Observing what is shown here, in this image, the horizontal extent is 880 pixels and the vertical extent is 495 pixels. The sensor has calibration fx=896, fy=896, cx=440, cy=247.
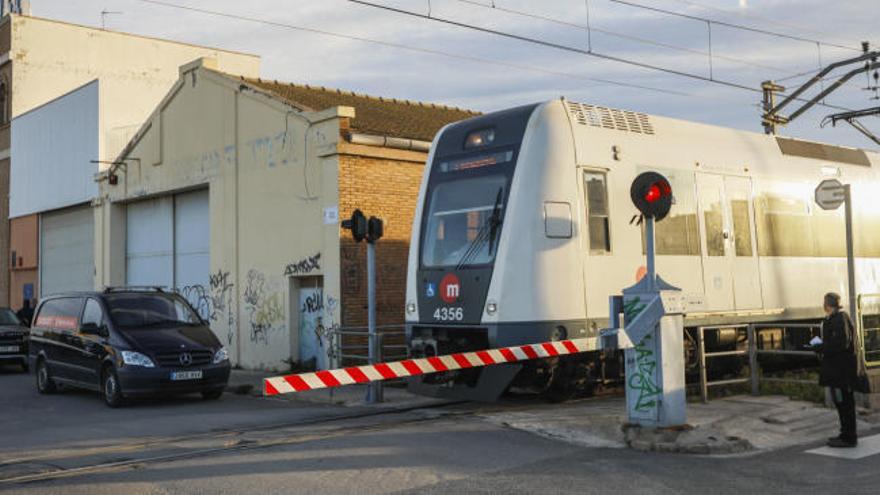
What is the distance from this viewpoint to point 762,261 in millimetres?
12969

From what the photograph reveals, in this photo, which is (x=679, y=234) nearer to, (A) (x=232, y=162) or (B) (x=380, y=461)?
(B) (x=380, y=461)

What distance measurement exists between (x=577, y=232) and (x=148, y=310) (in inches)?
280

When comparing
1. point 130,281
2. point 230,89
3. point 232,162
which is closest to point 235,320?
point 232,162

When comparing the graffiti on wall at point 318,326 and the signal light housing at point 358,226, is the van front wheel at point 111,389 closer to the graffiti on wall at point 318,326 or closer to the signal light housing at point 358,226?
the graffiti on wall at point 318,326

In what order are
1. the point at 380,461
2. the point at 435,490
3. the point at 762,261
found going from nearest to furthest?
1. the point at 435,490
2. the point at 380,461
3. the point at 762,261

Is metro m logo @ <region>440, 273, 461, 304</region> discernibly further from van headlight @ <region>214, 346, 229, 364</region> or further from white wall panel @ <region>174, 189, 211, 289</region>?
white wall panel @ <region>174, 189, 211, 289</region>

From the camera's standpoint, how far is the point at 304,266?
57.3 feet

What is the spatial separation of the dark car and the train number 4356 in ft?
43.9

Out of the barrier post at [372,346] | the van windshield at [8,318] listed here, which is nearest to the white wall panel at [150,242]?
the van windshield at [8,318]

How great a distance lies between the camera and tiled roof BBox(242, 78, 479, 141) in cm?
1870

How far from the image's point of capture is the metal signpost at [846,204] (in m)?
11.0

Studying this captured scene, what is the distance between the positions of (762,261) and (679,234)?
182cm

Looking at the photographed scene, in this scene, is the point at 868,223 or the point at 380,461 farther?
the point at 868,223

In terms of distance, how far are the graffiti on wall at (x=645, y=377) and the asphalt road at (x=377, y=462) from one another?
2.49 feet
